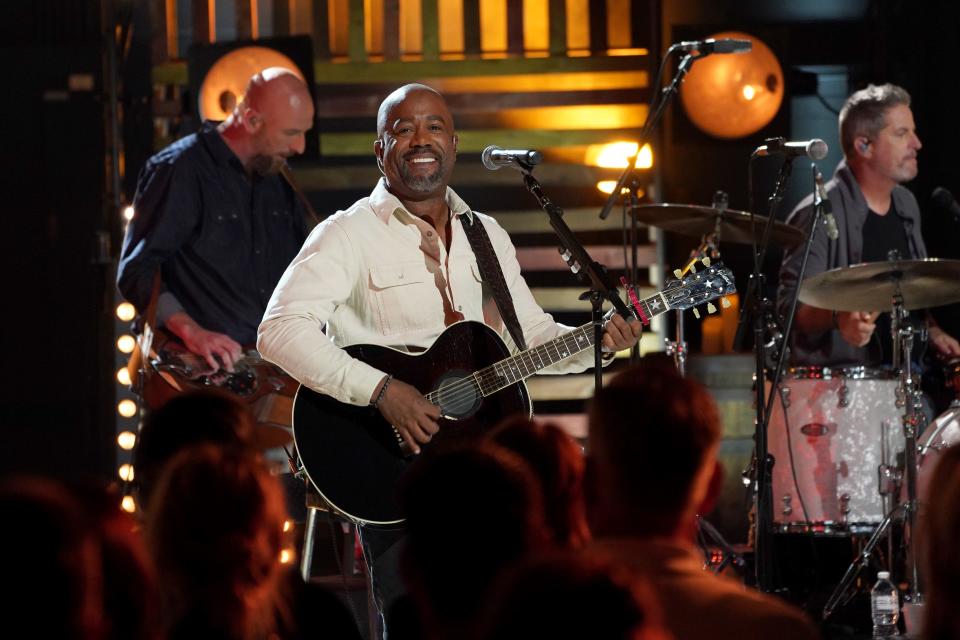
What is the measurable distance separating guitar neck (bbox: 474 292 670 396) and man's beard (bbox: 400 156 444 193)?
697 millimetres

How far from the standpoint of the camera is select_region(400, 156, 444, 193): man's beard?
504 cm

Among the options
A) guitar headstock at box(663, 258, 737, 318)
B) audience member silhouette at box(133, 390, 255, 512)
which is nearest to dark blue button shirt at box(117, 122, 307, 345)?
guitar headstock at box(663, 258, 737, 318)

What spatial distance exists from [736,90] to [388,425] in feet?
17.4

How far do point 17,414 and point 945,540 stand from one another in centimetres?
887

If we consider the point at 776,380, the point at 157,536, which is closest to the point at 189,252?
the point at 776,380

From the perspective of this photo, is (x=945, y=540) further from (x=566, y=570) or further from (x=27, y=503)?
(x=27, y=503)

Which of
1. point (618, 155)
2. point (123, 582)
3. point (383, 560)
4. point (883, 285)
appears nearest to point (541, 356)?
point (383, 560)

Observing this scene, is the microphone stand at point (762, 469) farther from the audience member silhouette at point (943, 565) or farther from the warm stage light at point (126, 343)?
the audience member silhouette at point (943, 565)

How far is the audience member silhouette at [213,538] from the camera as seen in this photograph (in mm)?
2262

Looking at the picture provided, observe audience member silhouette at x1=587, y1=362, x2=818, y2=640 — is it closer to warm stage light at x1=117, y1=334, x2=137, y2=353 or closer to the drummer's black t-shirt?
the drummer's black t-shirt

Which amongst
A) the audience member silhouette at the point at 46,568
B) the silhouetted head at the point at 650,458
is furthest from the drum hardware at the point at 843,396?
the audience member silhouette at the point at 46,568

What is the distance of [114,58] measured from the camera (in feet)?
27.5

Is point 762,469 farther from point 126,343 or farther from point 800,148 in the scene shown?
point 126,343

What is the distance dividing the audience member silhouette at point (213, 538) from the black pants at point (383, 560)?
2275 mm
